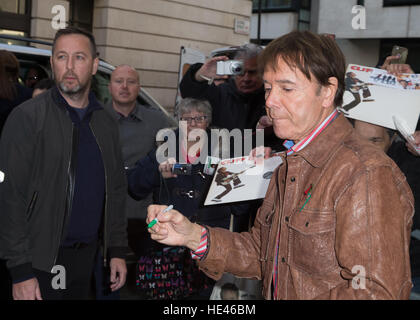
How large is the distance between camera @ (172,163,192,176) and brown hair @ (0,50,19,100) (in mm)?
1757

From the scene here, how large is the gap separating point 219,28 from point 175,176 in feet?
34.4

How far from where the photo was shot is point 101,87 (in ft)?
20.4

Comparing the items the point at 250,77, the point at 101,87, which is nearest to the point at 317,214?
the point at 250,77

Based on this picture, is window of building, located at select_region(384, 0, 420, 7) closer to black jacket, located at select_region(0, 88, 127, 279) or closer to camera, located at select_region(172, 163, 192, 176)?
camera, located at select_region(172, 163, 192, 176)

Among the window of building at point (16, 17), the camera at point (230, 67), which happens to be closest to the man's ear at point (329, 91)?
the camera at point (230, 67)

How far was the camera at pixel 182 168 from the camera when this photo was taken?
3.49 m

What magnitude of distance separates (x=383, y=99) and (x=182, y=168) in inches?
55.3

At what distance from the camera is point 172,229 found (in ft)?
6.34

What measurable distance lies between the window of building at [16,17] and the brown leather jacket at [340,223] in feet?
30.1

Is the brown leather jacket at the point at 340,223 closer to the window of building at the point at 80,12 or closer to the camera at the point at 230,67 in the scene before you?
the camera at the point at 230,67

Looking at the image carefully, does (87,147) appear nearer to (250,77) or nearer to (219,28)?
(250,77)

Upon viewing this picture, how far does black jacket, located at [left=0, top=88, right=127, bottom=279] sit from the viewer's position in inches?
110

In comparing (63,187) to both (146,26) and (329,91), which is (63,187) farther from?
(146,26)

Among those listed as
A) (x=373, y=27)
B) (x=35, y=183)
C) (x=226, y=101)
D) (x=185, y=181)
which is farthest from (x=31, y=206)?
(x=373, y=27)
